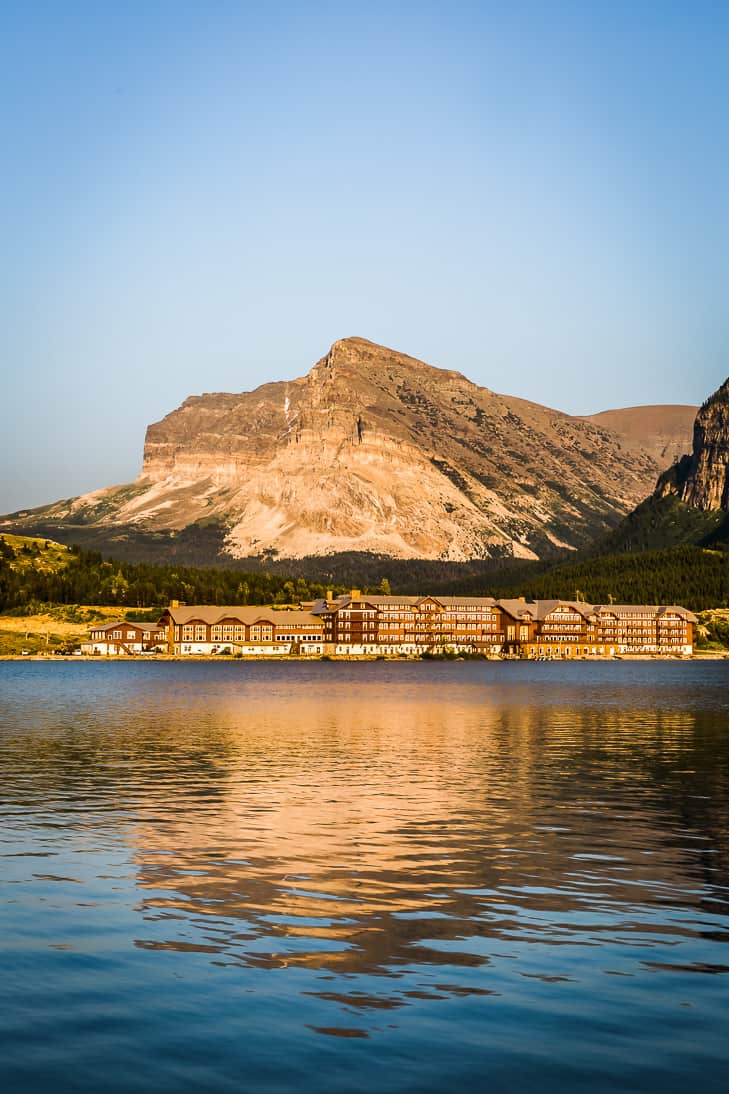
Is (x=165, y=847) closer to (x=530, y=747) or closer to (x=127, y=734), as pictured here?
(x=530, y=747)

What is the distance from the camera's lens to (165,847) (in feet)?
139

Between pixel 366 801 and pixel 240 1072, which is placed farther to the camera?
pixel 366 801

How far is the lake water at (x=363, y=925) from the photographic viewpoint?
21.2 m

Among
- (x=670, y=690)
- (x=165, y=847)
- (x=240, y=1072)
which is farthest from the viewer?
(x=670, y=690)

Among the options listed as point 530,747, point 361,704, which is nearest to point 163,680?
point 361,704

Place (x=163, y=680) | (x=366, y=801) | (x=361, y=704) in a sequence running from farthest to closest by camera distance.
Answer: (x=163, y=680) < (x=361, y=704) < (x=366, y=801)

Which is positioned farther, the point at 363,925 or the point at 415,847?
the point at 415,847

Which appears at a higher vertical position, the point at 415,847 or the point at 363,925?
the point at 363,925

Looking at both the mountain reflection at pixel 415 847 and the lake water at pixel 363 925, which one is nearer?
the lake water at pixel 363 925

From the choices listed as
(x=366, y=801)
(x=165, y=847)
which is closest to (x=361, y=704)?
(x=366, y=801)

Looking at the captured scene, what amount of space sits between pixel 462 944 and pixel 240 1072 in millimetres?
9223

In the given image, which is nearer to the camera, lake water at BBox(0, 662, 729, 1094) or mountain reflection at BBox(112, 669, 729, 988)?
lake water at BBox(0, 662, 729, 1094)

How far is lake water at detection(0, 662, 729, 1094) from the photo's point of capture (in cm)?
2125

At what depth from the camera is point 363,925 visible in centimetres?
3027
